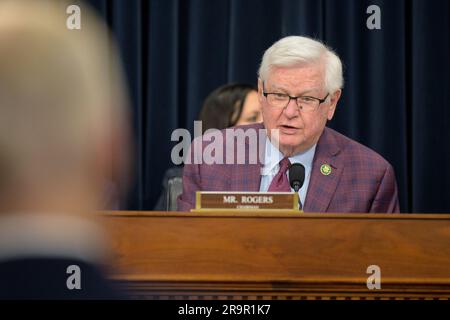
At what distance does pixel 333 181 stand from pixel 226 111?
1.26 metres

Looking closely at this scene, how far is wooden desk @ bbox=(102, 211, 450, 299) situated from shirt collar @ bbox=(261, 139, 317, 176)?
61cm

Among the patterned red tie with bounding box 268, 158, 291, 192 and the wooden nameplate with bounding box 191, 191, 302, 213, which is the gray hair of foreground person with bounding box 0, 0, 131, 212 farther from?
the patterned red tie with bounding box 268, 158, 291, 192

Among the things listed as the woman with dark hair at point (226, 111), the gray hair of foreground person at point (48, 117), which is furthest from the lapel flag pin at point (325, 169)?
the gray hair of foreground person at point (48, 117)

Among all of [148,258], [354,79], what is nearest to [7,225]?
[148,258]

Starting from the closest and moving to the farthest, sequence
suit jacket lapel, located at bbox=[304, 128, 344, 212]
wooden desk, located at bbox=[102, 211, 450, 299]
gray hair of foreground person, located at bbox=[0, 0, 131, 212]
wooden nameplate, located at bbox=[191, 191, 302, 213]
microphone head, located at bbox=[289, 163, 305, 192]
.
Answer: gray hair of foreground person, located at bbox=[0, 0, 131, 212] → wooden desk, located at bbox=[102, 211, 450, 299] → wooden nameplate, located at bbox=[191, 191, 302, 213] → microphone head, located at bbox=[289, 163, 305, 192] → suit jacket lapel, located at bbox=[304, 128, 344, 212]

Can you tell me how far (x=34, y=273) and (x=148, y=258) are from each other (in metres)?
0.97

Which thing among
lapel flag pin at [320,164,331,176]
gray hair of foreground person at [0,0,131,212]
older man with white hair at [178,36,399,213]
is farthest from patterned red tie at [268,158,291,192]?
gray hair of foreground person at [0,0,131,212]

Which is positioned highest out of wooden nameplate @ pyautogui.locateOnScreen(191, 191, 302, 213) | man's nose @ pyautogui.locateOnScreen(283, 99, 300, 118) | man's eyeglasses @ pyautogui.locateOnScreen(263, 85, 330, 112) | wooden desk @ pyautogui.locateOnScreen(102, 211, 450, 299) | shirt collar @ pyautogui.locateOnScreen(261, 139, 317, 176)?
man's eyeglasses @ pyautogui.locateOnScreen(263, 85, 330, 112)

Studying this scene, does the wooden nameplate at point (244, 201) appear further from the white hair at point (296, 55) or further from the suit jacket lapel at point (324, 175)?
the white hair at point (296, 55)

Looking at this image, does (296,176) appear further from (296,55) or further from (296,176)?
(296,55)

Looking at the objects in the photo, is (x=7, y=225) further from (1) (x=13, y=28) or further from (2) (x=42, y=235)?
(1) (x=13, y=28)

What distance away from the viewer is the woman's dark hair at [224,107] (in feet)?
11.9

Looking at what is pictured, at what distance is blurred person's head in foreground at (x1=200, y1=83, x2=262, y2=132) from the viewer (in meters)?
3.65

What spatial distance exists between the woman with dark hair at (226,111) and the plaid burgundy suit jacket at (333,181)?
3.47 feet
